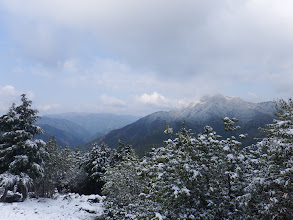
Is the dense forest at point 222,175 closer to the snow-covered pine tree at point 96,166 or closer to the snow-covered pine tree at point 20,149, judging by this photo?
the snow-covered pine tree at point 20,149

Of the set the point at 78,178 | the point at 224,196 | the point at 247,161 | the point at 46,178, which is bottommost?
the point at 78,178

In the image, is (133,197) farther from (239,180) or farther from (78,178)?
(78,178)

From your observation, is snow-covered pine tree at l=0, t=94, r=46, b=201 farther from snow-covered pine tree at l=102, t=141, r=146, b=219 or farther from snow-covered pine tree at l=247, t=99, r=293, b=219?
snow-covered pine tree at l=247, t=99, r=293, b=219

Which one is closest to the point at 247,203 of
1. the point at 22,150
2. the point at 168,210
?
the point at 168,210

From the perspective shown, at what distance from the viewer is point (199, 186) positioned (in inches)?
393

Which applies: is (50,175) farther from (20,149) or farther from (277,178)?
(277,178)

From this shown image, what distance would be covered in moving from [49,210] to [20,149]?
6790 mm

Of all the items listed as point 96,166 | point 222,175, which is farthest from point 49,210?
point 222,175

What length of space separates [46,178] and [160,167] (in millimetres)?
20108

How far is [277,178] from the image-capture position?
7891 millimetres

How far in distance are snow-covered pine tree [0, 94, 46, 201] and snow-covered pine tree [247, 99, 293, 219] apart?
62.5 ft

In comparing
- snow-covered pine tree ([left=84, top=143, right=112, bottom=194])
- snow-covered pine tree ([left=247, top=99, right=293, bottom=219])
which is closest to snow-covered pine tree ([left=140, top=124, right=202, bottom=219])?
snow-covered pine tree ([left=247, top=99, right=293, bottom=219])

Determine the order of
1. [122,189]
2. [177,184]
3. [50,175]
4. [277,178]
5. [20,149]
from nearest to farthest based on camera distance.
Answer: [277,178] < [177,184] < [122,189] < [20,149] < [50,175]

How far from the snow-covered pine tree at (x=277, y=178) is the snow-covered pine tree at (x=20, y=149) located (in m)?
19.0
